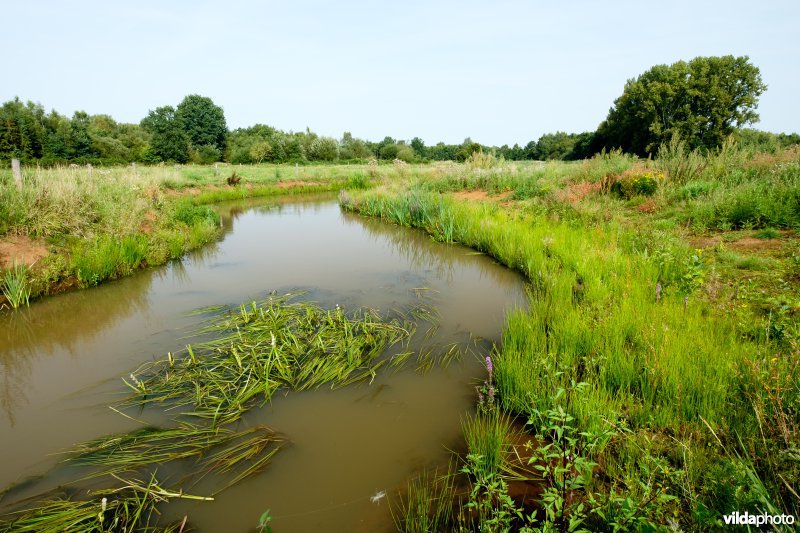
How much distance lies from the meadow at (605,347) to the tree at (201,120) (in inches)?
2280

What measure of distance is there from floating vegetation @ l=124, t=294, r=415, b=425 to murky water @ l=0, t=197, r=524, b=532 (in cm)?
21

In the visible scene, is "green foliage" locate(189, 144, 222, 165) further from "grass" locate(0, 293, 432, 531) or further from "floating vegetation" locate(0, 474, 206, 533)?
"floating vegetation" locate(0, 474, 206, 533)

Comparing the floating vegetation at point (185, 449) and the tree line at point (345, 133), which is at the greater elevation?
the tree line at point (345, 133)

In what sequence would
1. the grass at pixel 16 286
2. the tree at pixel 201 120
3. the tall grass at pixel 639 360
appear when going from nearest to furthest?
the tall grass at pixel 639 360 < the grass at pixel 16 286 < the tree at pixel 201 120

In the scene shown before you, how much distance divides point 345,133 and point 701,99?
49.3 metres

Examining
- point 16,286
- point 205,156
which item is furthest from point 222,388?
point 205,156

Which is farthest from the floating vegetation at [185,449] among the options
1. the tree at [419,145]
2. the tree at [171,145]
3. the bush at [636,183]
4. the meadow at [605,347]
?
the tree at [419,145]

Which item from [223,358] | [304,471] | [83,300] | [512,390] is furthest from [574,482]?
[83,300]

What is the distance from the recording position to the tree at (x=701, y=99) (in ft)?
116

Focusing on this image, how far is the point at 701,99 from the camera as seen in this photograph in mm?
35781

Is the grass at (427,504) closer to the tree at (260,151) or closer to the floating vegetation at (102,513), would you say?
the floating vegetation at (102,513)

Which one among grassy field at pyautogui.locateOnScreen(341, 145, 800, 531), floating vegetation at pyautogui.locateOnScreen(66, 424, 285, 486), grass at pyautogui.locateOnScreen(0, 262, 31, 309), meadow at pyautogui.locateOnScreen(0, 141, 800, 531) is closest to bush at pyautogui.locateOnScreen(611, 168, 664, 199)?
meadow at pyautogui.locateOnScreen(0, 141, 800, 531)

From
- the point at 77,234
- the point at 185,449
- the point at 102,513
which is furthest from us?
the point at 77,234

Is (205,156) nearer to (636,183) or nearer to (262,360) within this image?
(636,183)
